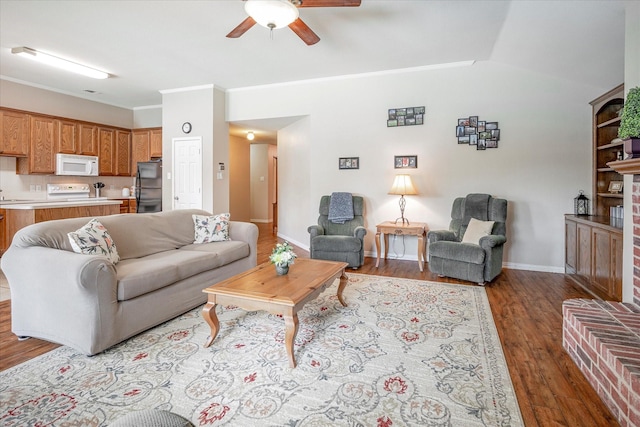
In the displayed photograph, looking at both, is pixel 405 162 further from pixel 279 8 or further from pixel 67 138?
pixel 67 138

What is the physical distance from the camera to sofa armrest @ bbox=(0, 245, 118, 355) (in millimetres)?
2145

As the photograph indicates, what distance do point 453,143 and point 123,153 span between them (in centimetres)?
659

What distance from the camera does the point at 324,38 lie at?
4.01 meters

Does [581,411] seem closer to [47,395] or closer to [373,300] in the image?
[373,300]

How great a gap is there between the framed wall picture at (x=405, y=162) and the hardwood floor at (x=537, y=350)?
1740 millimetres

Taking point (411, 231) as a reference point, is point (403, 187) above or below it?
above

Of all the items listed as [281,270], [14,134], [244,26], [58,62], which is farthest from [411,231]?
[14,134]

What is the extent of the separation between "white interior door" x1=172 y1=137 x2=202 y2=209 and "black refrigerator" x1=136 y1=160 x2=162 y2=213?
55 cm

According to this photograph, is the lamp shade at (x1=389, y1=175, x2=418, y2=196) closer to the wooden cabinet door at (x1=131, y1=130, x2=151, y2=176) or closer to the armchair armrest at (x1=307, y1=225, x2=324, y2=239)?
the armchair armrest at (x1=307, y1=225, x2=324, y2=239)

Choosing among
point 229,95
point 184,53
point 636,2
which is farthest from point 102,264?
point 229,95

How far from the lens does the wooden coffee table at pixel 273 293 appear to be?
6.90 ft

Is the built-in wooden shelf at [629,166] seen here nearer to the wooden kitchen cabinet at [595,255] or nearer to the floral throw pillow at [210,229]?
the wooden kitchen cabinet at [595,255]

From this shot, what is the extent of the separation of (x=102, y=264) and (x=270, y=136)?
6.49 metres

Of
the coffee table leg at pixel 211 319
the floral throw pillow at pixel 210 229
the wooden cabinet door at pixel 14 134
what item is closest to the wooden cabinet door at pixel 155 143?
the wooden cabinet door at pixel 14 134
